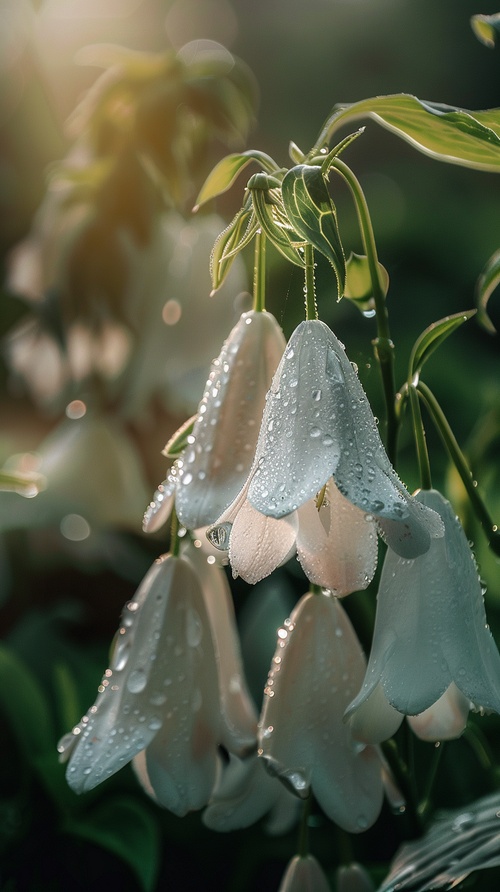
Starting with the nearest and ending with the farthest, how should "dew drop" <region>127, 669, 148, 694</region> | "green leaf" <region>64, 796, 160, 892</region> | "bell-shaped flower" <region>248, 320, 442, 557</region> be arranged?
1. "bell-shaped flower" <region>248, 320, 442, 557</region>
2. "dew drop" <region>127, 669, 148, 694</region>
3. "green leaf" <region>64, 796, 160, 892</region>

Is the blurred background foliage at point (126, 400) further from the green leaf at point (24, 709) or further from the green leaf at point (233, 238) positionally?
the green leaf at point (233, 238)

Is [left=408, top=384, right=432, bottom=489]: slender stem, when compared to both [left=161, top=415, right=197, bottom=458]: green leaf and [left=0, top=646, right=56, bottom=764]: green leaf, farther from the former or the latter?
[left=0, top=646, right=56, bottom=764]: green leaf

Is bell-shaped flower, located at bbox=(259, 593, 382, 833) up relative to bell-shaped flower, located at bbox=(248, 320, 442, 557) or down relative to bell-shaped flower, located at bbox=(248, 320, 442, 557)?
down

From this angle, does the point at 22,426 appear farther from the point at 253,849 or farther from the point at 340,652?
the point at 340,652

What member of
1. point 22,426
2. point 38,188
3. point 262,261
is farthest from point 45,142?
point 262,261

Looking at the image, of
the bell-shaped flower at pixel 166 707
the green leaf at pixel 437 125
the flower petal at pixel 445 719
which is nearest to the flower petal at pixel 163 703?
the bell-shaped flower at pixel 166 707

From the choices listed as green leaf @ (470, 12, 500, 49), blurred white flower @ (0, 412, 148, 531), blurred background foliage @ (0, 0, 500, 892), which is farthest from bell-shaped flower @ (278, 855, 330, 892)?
green leaf @ (470, 12, 500, 49)
